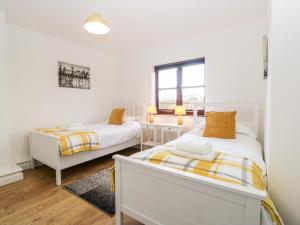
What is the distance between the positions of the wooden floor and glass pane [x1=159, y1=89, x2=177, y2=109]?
214cm

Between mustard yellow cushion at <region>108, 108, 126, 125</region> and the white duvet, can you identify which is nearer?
the white duvet

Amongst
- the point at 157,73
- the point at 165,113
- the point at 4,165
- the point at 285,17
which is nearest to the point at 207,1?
the point at 285,17

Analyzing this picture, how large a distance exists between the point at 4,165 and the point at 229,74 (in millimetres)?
3735

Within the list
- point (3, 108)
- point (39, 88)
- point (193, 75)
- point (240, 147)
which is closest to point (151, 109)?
point (193, 75)

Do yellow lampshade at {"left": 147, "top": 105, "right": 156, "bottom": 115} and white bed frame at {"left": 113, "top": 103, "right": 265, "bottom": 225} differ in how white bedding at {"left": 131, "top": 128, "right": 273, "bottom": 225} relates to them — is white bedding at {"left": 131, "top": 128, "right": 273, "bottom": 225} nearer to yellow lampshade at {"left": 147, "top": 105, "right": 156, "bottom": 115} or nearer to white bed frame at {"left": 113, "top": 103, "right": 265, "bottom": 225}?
white bed frame at {"left": 113, "top": 103, "right": 265, "bottom": 225}

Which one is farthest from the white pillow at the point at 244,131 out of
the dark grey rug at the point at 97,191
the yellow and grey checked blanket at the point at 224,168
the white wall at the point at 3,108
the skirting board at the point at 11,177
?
the white wall at the point at 3,108

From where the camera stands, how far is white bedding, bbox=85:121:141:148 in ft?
8.74

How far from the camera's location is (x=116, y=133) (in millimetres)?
2891

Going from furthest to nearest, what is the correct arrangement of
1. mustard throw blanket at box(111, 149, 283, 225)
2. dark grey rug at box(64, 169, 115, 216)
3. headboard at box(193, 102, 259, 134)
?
headboard at box(193, 102, 259, 134) < dark grey rug at box(64, 169, 115, 216) < mustard throw blanket at box(111, 149, 283, 225)

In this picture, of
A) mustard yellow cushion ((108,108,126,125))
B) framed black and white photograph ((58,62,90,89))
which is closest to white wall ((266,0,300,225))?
mustard yellow cushion ((108,108,126,125))

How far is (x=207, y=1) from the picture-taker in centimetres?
192

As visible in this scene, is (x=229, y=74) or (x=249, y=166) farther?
(x=229, y=74)

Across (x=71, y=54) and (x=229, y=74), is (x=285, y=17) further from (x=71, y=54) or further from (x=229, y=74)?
(x=71, y=54)

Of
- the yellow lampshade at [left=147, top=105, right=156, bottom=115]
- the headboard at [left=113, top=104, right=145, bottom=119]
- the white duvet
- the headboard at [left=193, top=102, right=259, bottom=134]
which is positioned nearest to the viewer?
the white duvet
